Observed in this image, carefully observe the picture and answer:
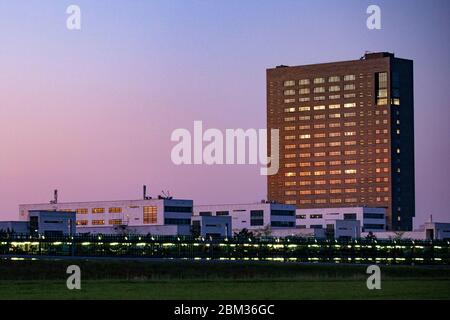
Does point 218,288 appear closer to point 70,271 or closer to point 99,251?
point 70,271

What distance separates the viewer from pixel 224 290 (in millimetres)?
84688

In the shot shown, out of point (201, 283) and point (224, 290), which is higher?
point (224, 290)

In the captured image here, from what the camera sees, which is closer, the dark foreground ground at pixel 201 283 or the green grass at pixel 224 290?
the green grass at pixel 224 290

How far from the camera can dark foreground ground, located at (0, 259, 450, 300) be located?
77.3m

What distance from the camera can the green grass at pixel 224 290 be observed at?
7569 cm

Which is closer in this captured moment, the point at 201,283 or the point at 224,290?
the point at 224,290

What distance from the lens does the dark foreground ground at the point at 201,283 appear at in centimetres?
7731

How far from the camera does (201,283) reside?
96938 millimetres

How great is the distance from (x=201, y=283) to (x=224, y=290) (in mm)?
12460
